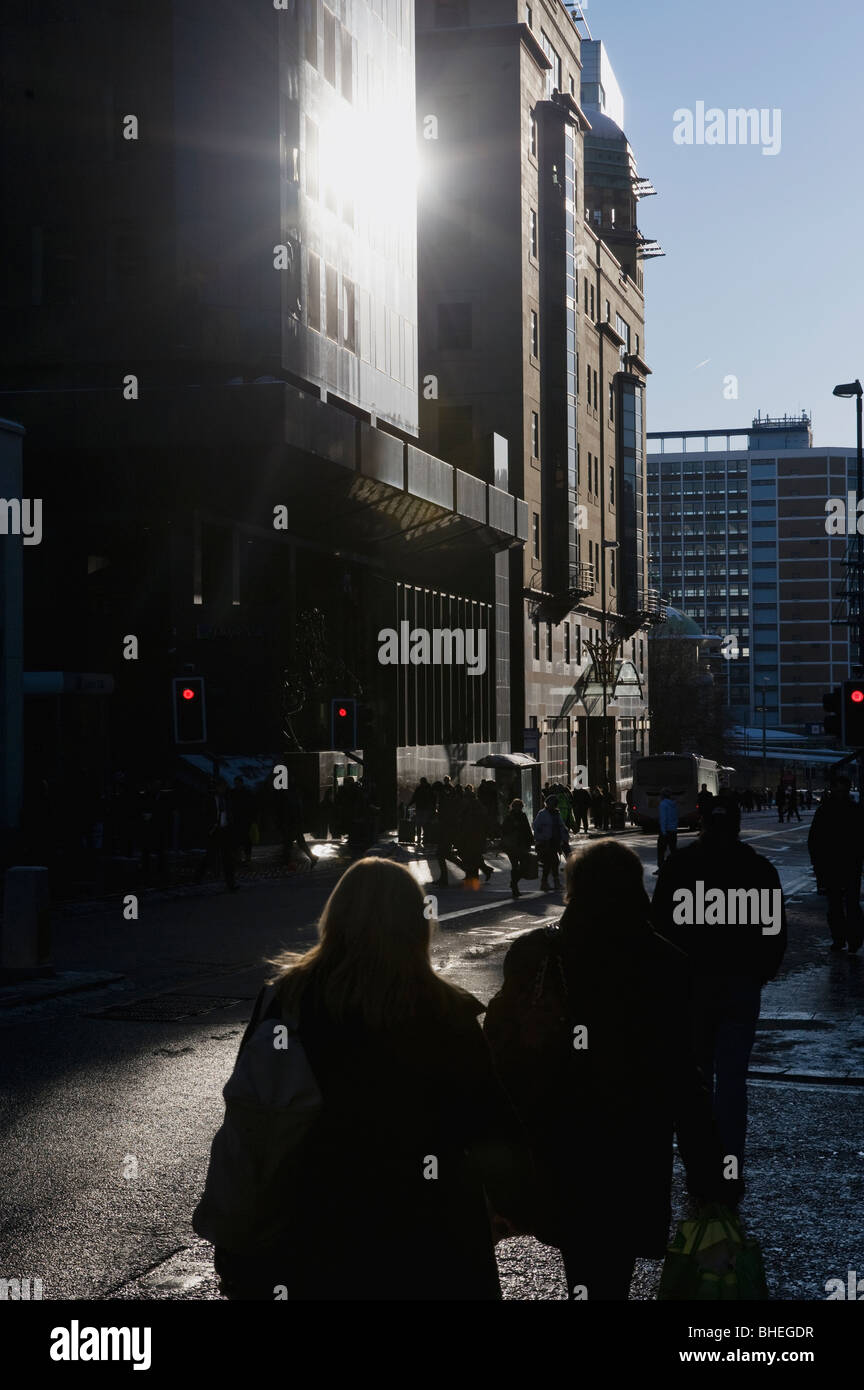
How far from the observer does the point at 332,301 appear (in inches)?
1751

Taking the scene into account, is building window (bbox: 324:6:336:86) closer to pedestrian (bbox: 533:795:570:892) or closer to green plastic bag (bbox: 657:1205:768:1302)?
pedestrian (bbox: 533:795:570:892)

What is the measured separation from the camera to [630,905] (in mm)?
4664

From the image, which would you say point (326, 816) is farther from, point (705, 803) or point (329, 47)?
point (705, 803)

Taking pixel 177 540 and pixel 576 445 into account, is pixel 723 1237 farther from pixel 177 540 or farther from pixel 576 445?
pixel 576 445

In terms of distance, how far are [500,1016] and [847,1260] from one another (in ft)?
8.25

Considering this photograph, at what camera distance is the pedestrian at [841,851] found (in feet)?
53.4

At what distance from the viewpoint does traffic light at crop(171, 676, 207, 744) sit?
75.2 ft

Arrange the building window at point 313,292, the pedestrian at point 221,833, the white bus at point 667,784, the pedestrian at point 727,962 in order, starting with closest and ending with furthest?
1. the pedestrian at point 727,962
2. the pedestrian at point 221,833
3. the building window at point 313,292
4. the white bus at point 667,784

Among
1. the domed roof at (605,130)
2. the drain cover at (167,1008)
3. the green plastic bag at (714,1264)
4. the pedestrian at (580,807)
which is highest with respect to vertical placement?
the domed roof at (605,130)

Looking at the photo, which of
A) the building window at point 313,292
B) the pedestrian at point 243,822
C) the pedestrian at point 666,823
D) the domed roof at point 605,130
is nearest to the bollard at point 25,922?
the pedestrian at point 243,822

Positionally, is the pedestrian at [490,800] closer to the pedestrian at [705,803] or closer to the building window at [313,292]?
the pedestrian at [705,803]

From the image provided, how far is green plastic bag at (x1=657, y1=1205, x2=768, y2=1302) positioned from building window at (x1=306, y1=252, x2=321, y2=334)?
40.0 m

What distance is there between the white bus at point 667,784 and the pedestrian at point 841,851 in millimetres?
37934
